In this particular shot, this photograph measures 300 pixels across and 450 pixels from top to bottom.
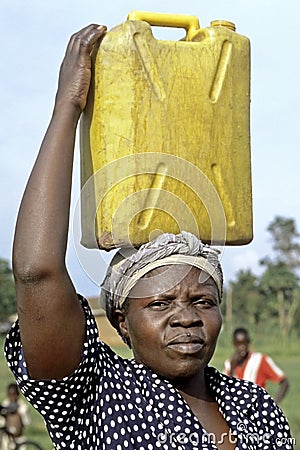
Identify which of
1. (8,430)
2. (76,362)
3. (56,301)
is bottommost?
(8,430)

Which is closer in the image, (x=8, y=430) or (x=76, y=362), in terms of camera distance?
(x=76, y=362)

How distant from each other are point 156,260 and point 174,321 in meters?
0.16

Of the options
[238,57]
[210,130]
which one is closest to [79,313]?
[210,130]

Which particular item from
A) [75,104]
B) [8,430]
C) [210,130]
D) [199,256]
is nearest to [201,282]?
[199,256]

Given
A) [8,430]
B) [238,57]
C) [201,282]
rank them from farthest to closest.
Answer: [8,430], [238,57], [201,282]

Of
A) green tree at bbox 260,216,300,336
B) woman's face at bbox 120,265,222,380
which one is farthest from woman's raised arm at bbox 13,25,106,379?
green tree at bbox 260,216,300,336

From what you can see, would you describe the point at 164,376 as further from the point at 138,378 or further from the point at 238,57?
the point at 238,57

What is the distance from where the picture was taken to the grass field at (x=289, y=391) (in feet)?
38.5

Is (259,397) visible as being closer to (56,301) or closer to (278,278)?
(56,301)

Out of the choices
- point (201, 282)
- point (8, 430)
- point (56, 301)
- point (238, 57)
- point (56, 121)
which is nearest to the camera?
point (56, 301)

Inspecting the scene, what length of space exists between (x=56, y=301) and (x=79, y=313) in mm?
93

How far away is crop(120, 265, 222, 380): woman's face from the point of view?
2139 mm

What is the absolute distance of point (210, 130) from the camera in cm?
227

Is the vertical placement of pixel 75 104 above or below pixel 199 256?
above
